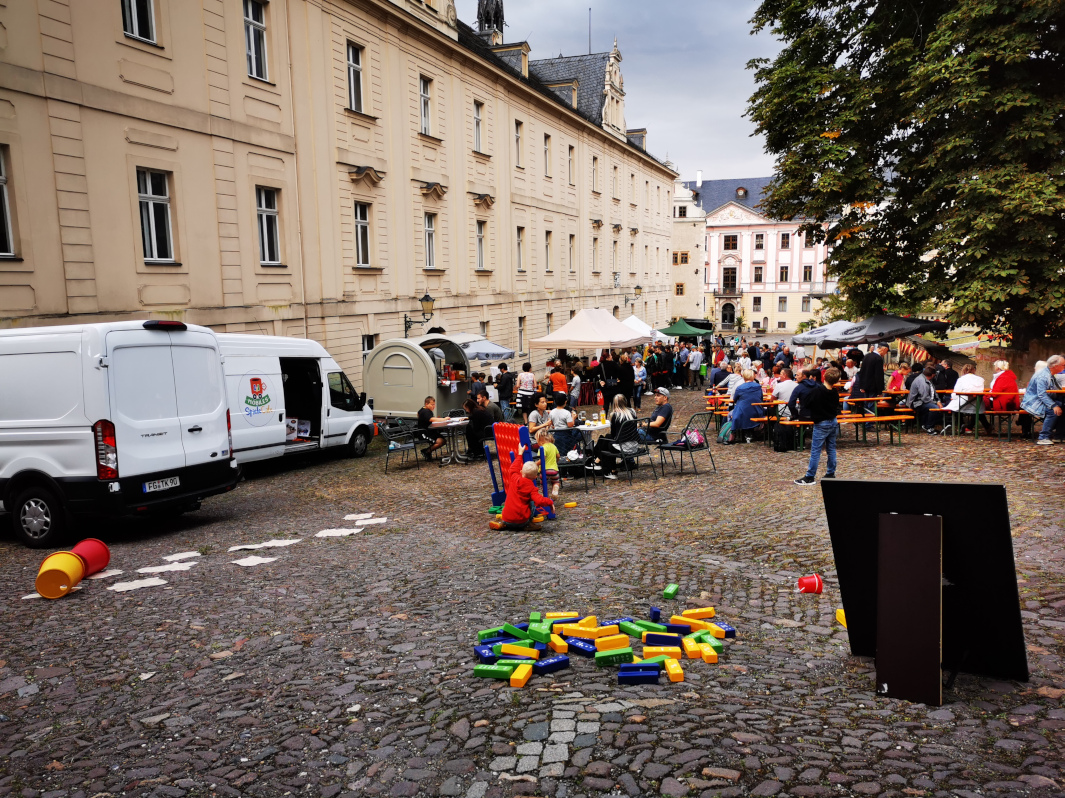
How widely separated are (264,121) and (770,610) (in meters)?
16.4

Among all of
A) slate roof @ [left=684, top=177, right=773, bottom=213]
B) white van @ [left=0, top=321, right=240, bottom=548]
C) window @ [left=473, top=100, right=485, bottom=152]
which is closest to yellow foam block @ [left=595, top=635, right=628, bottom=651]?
white van @ [left=0, top=321, right=240, bottom=548]

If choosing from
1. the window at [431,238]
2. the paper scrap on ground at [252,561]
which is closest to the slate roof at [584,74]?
the window at [431,238]

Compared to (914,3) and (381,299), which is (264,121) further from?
(914,3)

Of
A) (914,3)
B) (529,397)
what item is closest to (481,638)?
(529,397)

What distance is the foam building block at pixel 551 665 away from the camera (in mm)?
4992

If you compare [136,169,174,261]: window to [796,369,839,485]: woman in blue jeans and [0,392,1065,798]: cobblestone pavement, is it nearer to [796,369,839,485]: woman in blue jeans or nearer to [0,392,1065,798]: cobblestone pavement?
[0,392,1065,798]: cobblestone pavement

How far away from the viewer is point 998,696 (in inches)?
170

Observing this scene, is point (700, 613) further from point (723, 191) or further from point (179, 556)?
point (723, 191)

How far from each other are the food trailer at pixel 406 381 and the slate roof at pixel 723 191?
255 ft

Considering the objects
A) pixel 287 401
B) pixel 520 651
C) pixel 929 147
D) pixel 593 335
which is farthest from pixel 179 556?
pixel 929 147

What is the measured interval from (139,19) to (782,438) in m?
14.9

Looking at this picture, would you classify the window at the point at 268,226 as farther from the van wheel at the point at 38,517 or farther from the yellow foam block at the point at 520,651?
the yellow foam block at the point at 520,651

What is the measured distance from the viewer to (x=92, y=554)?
24.9 ft

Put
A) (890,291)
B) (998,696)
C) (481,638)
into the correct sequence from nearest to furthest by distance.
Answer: (998,696), (481,638), (890,291)
